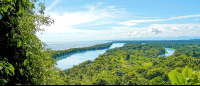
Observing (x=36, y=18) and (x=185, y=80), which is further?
(x=36, y=18)

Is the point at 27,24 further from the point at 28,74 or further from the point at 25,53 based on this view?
the point at 28,74

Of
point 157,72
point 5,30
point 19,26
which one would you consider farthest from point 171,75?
point 157,72

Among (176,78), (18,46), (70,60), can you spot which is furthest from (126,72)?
(18,46)

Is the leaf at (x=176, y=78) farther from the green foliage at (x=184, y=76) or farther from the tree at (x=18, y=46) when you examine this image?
the tree at (x=18, y=46)

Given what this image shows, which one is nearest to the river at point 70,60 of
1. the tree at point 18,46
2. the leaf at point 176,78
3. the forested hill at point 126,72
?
the forested hill at point 126,72

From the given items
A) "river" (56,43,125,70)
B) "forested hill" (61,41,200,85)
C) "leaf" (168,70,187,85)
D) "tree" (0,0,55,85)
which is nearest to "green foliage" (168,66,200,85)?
"leaf" (168,70,187,85)

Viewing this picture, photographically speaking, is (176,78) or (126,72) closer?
(176,78)

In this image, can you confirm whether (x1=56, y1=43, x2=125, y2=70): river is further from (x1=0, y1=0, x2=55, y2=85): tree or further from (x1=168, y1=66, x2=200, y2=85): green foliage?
(x1=168, y1=66, x2=200, y2=85): green foliage

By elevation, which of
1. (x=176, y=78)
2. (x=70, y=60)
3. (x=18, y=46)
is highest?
(x=18, y=46)

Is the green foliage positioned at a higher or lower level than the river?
higher

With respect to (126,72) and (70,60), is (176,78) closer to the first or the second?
(126,72)

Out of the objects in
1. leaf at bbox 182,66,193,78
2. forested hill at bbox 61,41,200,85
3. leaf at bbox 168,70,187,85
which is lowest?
forested hill at bbox 61,41,200,85
